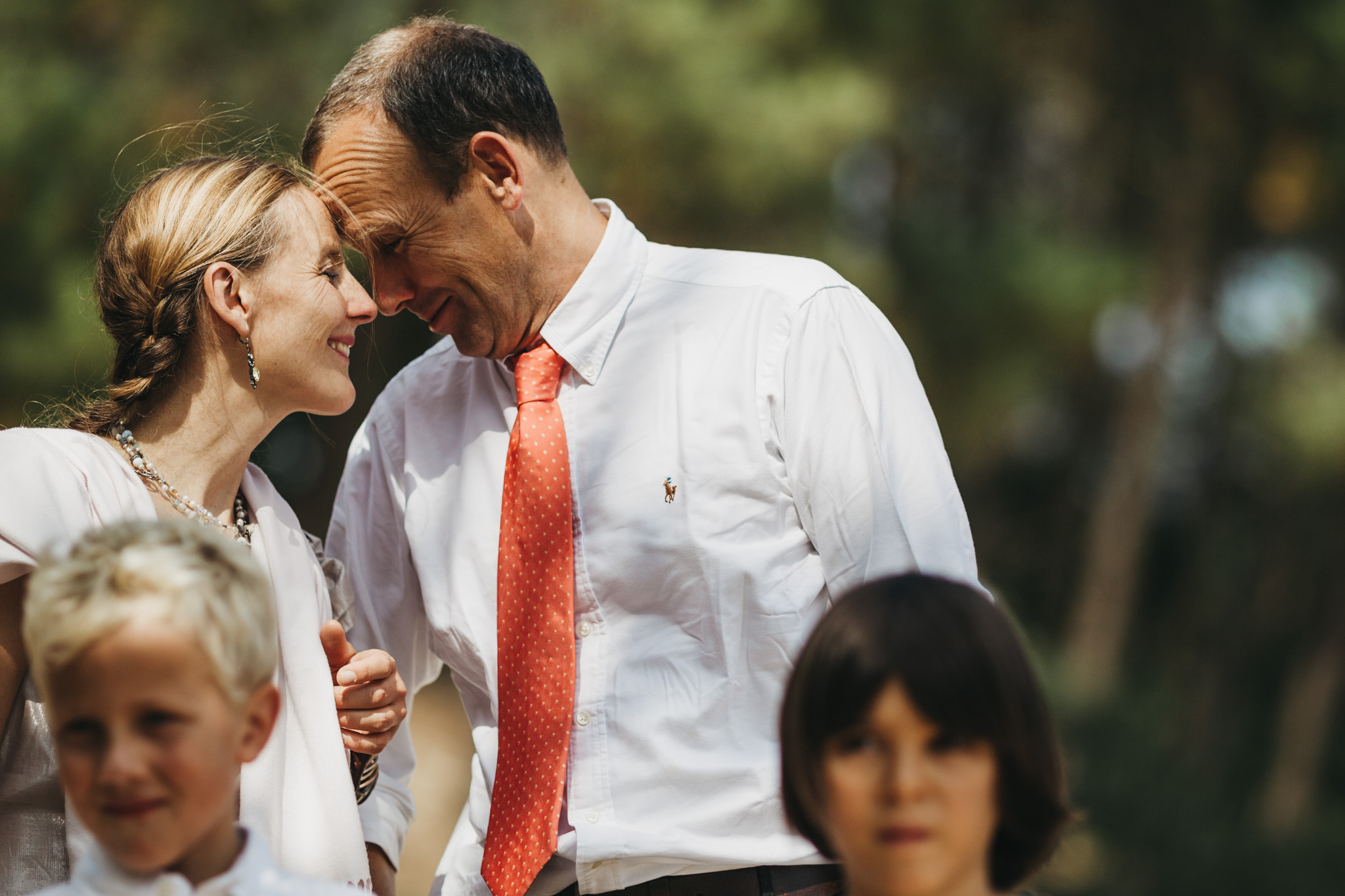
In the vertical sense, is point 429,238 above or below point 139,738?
above

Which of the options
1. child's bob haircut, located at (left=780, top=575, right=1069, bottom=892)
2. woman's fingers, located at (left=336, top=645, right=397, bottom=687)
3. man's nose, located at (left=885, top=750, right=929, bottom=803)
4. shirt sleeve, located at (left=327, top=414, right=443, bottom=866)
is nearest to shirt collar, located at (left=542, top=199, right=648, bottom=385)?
shirt sleeve, located at (left=327, top=414, right=443, bottom=866)

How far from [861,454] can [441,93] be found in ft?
2.91

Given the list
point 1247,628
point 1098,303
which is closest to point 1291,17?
point 1098,303

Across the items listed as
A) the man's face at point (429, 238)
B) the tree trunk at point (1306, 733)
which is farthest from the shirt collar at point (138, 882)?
the tree trunk at point (1306, 733)

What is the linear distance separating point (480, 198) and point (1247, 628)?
1213 centimetres

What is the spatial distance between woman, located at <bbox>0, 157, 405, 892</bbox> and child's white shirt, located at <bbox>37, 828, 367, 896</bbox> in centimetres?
44

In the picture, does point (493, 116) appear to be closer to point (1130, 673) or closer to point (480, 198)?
point (480, 198)

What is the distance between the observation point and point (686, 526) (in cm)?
192

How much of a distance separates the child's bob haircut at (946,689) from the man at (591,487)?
508 millimetres

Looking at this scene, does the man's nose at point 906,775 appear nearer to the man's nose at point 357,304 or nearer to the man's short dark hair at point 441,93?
the man's nose at point 357,304

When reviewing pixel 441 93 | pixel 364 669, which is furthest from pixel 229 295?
pixel 364 669

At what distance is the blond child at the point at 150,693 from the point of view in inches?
47.5

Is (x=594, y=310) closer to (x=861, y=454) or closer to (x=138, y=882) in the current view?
(x=861, y=454)

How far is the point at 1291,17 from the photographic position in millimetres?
9289
